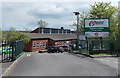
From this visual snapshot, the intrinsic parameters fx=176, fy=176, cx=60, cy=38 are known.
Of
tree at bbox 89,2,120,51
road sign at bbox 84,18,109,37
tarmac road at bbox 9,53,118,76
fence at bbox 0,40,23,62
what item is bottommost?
tarmac road at bbox 9,53,118,76

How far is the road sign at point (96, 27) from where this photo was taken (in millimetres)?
23797

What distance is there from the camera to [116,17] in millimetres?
30297

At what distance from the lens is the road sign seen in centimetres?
2380

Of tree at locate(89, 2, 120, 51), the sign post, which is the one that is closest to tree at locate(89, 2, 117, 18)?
tree at locate(89, 2, 120, 51)

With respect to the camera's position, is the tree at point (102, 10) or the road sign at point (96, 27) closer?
the road sign at point (96, 27)

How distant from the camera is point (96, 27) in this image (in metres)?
24.0

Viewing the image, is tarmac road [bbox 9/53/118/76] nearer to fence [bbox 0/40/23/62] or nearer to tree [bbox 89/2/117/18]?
fence [bbox 0/40/23/62]

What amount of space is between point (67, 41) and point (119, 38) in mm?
43255

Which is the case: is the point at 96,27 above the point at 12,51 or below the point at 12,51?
above

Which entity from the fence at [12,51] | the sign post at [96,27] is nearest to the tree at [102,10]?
the sign post at [96,27]

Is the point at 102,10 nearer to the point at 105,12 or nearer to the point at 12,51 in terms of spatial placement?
the point at 105,12

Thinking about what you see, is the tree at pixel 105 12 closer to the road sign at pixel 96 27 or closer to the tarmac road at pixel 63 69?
the road sign at pixel 96 27

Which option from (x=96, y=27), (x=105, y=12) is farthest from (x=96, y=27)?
(x=105, y=12)

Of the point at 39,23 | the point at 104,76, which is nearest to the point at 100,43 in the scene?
the point at 104,76
